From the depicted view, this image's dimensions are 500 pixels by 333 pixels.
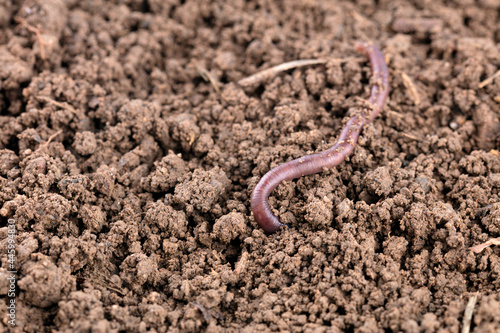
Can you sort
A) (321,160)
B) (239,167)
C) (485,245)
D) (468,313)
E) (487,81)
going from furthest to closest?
(487,81) < (239,167) < (321,160) < (485,245) < (468,313)

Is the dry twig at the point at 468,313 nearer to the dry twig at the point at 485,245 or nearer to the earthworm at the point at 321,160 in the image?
the dry twig at the point at 485,245

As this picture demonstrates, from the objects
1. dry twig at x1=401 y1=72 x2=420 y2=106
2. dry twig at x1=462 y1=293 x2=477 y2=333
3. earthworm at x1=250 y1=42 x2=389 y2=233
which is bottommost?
dry twig at x1=462 y1=293 x2=477 y2=333

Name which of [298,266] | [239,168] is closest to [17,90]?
[239,168]

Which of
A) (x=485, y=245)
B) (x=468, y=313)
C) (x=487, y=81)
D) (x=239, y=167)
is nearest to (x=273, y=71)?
(x=239, y=167)

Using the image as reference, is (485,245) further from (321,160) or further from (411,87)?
(411,87)

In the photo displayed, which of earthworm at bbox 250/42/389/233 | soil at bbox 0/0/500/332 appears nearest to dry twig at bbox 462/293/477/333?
soil at bbox 0/0/500/332

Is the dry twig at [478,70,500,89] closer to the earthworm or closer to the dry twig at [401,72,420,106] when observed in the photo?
the dry twig at [401,72,420,106]

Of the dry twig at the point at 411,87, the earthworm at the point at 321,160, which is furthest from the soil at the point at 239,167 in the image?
the earthworm at the point at 321,160
